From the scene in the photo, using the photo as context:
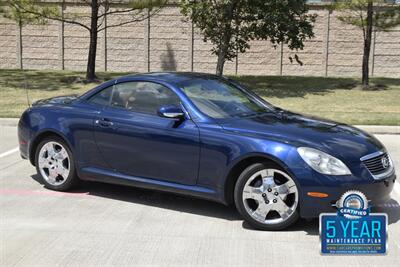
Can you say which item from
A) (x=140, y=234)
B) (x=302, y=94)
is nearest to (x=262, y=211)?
(x=140, y=234)

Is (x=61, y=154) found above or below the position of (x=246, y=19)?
below

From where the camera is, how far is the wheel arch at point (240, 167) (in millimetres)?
5127

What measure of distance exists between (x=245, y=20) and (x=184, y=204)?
14.8 m

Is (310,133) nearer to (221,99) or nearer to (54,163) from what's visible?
(221,99)

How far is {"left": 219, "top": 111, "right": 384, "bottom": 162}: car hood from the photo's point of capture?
202 inches

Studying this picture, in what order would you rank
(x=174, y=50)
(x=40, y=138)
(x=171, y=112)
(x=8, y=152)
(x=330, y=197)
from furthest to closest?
(x=174, y=50) < (x=8, y=152) < (x=40, y=138) < (x=171, y=112) < (x=330, y=197)

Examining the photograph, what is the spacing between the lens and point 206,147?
5480 millimetres

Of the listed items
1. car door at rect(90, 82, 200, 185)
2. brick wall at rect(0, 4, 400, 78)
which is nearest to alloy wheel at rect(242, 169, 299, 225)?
car door at rect(90, 82, 200, 185)

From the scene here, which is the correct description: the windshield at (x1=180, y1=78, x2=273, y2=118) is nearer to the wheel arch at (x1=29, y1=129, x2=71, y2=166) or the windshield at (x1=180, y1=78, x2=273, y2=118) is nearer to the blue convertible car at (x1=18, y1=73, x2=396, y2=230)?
the blue convertible car at (x1=18, y1=73, x2=396, y2=230)

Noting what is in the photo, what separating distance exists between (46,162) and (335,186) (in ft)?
11.4

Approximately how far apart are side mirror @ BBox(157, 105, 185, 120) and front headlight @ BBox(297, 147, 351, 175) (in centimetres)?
133

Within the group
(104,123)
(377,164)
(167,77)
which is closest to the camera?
(377,164)

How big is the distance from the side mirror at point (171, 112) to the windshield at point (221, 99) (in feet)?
0.71

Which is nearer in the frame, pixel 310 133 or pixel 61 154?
pixel 310 133
